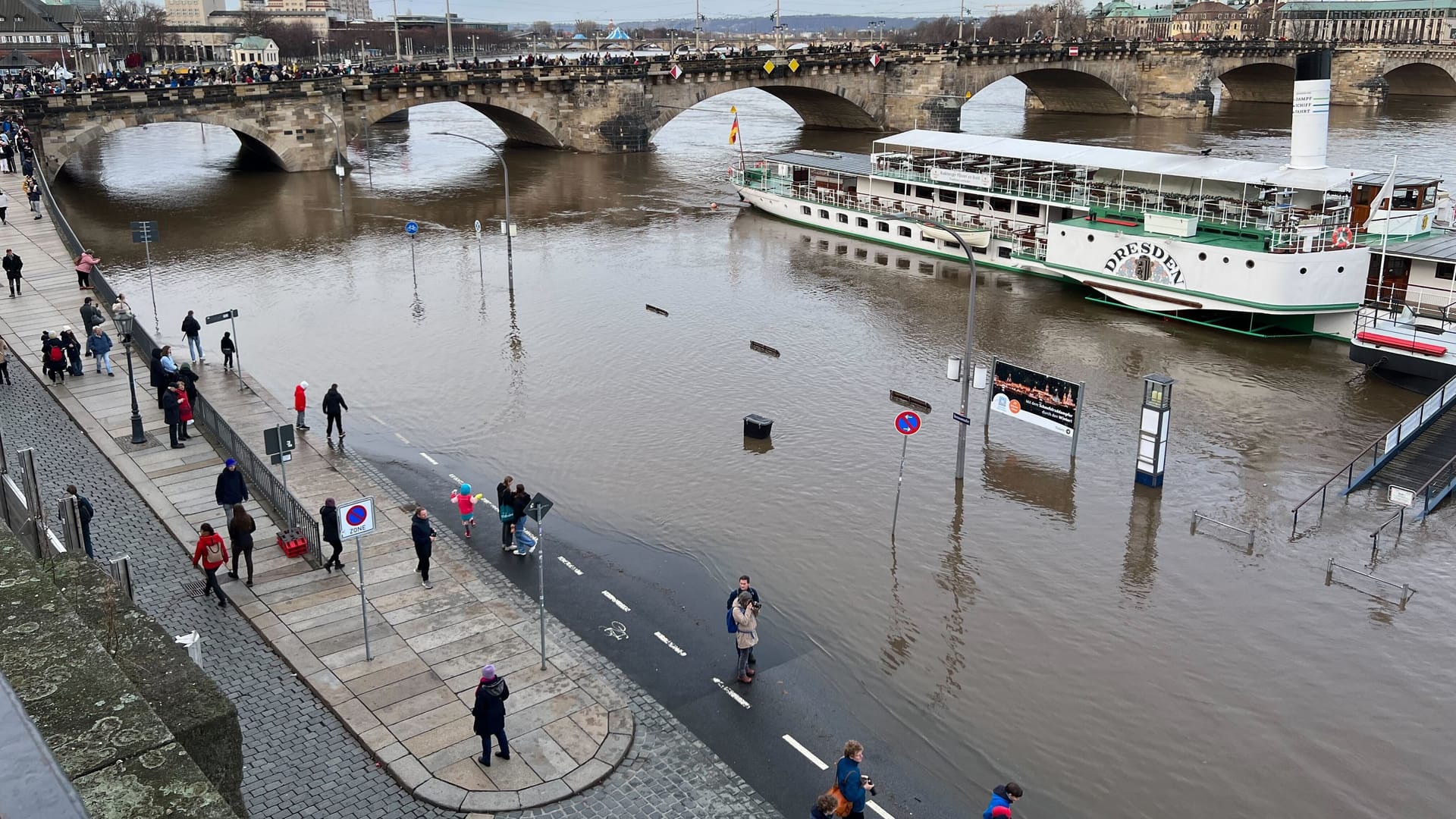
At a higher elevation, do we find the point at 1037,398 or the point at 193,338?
the point at 193,338

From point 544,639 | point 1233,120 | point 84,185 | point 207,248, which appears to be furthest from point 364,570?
point 1233,120

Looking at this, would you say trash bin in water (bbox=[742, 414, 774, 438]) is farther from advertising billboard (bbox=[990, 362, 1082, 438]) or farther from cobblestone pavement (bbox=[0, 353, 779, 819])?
cobblestone pavement (bbox=[0, 353, 779, 819])

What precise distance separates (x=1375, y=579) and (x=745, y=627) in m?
12.1

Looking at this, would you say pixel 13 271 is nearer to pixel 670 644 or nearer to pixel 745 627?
pixel 670 644

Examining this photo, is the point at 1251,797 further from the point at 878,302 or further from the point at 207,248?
the point at 207,248

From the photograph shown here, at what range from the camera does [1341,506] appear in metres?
24.9

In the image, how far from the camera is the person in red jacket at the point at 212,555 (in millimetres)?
18125

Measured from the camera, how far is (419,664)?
17094 mm

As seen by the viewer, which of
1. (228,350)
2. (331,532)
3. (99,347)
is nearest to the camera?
(331,532)

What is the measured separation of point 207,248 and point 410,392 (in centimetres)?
2435

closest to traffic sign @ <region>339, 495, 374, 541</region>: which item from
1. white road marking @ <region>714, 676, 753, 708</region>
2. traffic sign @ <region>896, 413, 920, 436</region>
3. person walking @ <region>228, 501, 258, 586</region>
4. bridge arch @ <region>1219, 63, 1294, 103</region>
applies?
person walking @ <region>228, 501, 258, 586</region>

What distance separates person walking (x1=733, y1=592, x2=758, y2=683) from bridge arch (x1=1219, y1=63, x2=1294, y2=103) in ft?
437

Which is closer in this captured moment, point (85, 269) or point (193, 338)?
point (193, 338)

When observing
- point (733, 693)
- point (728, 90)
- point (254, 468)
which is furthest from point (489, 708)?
point (728, 90)
